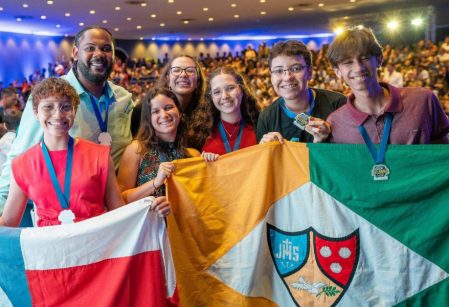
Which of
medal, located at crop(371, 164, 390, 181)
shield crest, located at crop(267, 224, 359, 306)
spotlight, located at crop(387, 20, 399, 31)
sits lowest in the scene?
shield crest, located at crop(267, 224, 359, 306)

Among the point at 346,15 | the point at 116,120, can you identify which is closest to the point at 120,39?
the point at 346,15

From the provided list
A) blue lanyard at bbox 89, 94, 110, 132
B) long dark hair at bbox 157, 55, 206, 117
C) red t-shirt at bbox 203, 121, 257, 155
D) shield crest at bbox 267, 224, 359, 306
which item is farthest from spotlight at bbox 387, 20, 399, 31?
shield crest at bbox 267, 224, 359, 306

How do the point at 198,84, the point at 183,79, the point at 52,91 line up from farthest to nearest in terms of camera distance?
the point at 198,84, the point at 183,79, the point at 52,91

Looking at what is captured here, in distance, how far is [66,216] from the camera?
220 centimetres

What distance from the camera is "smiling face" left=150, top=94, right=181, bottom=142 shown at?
8.82 ft

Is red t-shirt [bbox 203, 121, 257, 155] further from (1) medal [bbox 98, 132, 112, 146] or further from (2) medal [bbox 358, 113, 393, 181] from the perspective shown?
(2) medal [bbox 358, 113, 393, 181]

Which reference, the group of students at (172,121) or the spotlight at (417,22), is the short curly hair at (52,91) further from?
the spotlight at (417,22)

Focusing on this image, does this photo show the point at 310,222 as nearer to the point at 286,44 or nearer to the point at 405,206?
the point at 405,206

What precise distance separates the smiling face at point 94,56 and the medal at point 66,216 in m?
0.96

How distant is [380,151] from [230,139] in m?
1.03

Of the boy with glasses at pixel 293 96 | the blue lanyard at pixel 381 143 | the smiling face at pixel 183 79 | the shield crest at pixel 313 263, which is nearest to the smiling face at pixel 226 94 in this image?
the boy with glasses at pixel 293 96

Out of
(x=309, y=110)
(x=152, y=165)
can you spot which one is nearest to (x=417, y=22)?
(x=309, y=110)

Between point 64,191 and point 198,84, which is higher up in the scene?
point 198,84

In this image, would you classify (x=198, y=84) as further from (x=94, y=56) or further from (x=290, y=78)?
(x=290, y=78)
